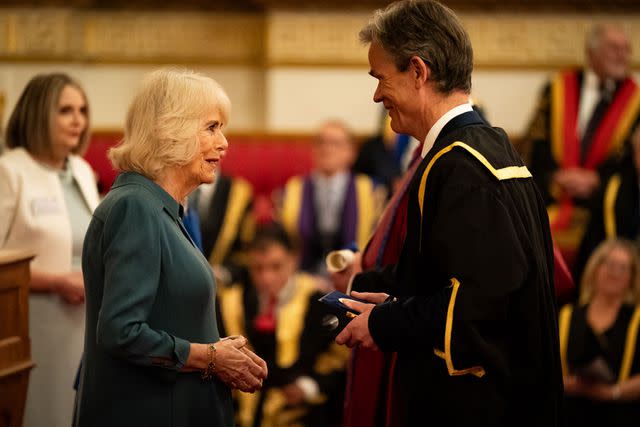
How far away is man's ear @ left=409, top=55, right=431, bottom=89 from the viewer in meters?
2.68

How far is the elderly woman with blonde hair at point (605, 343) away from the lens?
4992 mm

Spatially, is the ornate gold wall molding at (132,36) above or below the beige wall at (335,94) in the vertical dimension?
above

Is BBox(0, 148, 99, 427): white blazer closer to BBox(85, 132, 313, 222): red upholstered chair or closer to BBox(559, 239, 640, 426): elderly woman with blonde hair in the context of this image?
BBox(559, 239, 640, 426): elderly woman with blonde hair

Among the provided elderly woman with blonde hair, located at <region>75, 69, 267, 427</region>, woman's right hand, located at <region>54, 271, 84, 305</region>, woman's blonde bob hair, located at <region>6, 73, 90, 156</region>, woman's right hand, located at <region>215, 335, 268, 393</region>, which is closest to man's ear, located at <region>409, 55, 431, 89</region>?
elderly woman with blonde hair, located at <region>75, 69, 267, 427</region>

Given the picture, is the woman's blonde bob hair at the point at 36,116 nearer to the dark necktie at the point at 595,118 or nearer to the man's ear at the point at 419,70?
the man's ear at the point at 419,70

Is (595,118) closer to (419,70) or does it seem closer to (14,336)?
(419,70)

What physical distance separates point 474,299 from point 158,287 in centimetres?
80

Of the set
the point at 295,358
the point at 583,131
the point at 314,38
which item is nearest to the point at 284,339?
the point at 295,358

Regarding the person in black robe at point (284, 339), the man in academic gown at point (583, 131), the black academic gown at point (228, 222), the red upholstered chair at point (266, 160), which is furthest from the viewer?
the red upholstered chair at point (266, 160)

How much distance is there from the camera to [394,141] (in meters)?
7.19

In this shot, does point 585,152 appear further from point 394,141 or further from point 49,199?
point 49,199

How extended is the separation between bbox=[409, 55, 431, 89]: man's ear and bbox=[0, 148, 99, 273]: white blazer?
67.2 inches

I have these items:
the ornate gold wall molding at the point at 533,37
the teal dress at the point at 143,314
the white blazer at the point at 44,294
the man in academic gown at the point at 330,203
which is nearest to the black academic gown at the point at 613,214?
the man in academic gown at the point at 330,203

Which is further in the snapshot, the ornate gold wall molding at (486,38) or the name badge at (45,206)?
the ornate gold wall molding at (486,38)
